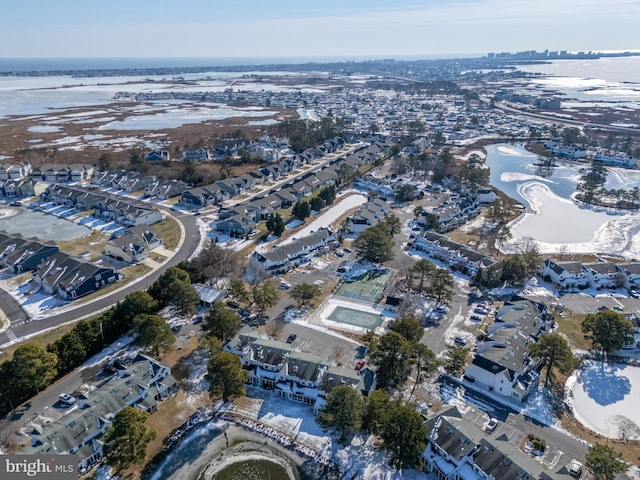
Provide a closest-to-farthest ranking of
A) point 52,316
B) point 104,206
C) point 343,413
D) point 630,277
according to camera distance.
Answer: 1. point 343,413
2. point 52,316
3. point 630,277
4. point 104,206

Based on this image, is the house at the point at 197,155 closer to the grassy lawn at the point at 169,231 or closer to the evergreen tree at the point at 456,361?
the grassy lawn at the point at 169,231

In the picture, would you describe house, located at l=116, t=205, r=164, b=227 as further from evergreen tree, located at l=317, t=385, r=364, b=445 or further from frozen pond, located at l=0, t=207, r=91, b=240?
evergreen tree, located at l=317, t=385, r=364, b=445

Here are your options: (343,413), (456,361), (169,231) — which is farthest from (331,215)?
(343,413)

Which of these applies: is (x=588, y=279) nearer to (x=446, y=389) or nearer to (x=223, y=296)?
(x=446, y=389)

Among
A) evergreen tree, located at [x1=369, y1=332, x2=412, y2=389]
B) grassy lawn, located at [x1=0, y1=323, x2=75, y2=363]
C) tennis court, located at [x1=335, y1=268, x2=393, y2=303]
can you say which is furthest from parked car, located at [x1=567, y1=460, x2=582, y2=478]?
grassy lawn, located at [x1=0, y1=323, x2=75, y2=363]

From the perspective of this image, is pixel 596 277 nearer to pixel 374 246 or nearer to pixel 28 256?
Result: pixel 374 246

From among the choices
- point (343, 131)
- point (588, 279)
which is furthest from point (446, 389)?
point (343, 131)
